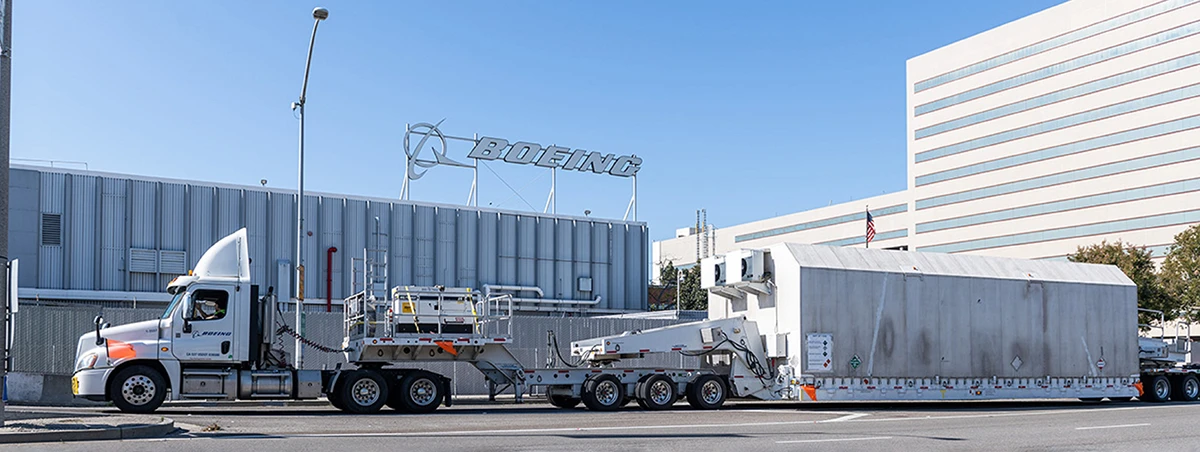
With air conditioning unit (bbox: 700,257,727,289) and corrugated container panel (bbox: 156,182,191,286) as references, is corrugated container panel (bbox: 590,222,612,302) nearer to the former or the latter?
corrugated container panel (bbox: 156,182,191,286)

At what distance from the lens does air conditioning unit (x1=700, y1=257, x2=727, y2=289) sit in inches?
1029

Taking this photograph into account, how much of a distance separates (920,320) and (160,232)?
25.7 meters

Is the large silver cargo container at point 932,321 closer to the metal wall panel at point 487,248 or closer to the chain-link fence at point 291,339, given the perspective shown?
the chain-link fence at point 291,339

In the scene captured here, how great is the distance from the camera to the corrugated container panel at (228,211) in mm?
39656

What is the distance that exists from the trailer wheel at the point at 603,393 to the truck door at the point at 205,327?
699cm

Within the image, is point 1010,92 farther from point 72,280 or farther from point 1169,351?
point 72,280

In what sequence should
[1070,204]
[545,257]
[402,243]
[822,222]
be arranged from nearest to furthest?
[402,243], [545,257], [1070,204], [822,222]

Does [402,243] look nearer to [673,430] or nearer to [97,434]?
[673,430]

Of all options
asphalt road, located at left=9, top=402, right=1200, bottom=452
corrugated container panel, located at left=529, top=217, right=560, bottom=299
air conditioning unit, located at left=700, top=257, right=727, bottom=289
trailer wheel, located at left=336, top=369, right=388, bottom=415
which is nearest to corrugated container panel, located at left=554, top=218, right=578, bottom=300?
corrugated container panel, located at left=529, top=217, right=560, bottom=299

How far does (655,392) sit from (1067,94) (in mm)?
69750

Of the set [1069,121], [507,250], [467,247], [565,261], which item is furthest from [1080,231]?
[467,247]

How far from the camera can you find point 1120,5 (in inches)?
3127

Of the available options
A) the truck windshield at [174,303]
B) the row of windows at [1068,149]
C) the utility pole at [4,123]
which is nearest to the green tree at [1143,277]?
the row of windows at [1068,149]

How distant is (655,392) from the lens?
926 inches
